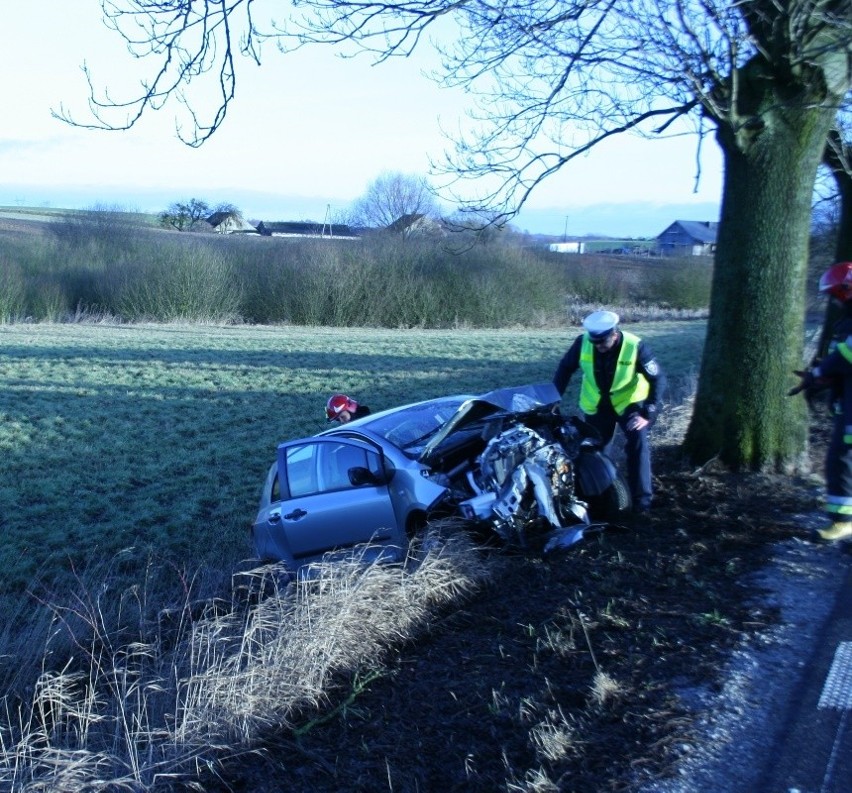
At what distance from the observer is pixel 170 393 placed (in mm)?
20062

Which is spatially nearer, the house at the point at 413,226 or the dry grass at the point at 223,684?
the dry grass at the point at 223,684

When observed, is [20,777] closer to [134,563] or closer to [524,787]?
[524,787]

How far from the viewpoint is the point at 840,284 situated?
630 centimetres

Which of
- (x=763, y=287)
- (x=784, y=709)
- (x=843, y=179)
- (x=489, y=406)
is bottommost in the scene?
(x=784, y=709)

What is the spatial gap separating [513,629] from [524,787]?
1.53 m

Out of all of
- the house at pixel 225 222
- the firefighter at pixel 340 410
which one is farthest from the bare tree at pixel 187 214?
the firefighter at pixel 340 410

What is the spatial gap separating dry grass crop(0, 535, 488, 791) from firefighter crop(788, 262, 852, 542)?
86.5 inches

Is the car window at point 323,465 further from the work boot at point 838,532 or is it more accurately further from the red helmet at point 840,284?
the red helmet at point 840,284

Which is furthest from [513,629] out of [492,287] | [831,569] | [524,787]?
[492,287]

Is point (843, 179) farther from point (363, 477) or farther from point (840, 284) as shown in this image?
point (363, 477)

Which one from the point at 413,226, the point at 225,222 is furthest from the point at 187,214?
the point at 413,226

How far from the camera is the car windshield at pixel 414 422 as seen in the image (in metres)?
7.96

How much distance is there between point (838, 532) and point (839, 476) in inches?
14.5

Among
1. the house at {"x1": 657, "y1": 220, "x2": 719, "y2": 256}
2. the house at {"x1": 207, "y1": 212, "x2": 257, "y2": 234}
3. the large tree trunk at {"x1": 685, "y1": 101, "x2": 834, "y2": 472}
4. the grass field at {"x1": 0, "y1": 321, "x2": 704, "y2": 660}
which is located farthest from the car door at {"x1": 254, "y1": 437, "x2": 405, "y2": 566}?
the house at {"x1": 207, "y1": 212, "x2": 257, "y2": 234}
